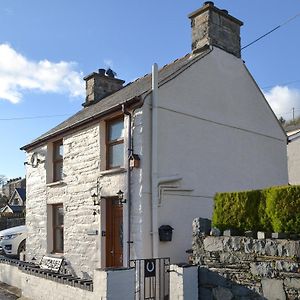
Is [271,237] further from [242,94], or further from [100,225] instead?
[242,94]

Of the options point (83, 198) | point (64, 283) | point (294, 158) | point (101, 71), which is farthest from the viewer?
point (294, 158)

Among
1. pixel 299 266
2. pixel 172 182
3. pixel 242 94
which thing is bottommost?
pixel 299 266

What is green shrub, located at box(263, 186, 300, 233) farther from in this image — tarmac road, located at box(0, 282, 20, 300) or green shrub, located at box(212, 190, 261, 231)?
tarmac road, located at box(0, 282, 20, 300)

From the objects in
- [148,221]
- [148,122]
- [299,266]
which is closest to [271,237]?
[299,266]

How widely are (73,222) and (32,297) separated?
2324 mm

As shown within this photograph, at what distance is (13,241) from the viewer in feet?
54.3

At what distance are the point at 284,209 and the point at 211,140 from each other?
534cm

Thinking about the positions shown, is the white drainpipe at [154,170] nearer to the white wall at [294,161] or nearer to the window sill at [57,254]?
the window sill at [57,254]

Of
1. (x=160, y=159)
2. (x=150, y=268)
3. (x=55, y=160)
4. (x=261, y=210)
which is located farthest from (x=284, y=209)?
(x=55, y=160)

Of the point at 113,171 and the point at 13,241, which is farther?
the point at 13,241

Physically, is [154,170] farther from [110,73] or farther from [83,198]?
[110,73]

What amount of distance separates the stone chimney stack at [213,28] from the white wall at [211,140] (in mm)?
381

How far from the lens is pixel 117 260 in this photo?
34.7ft

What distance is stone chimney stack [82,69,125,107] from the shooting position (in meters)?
15.8
